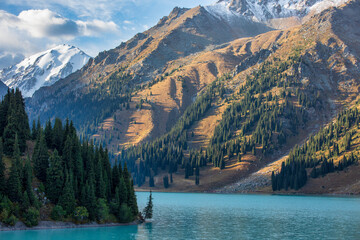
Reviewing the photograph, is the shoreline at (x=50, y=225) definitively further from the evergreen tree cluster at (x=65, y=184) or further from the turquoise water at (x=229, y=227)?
the evergreen tree cluster at (x=65, y=184)

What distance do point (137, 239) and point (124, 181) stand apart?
988 inches

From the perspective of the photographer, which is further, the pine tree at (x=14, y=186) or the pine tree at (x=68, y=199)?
the pine tree at (x=68, y=199)

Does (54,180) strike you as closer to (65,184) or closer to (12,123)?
(65,184)

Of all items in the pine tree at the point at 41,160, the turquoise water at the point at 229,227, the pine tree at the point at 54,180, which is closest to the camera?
the turquoise water at the point at 229,227

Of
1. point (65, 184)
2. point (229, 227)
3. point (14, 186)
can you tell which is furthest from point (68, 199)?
point (229, 227)

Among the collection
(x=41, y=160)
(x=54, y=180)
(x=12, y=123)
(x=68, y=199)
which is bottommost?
(x=68, y=199)

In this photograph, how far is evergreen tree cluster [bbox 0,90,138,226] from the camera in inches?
3241

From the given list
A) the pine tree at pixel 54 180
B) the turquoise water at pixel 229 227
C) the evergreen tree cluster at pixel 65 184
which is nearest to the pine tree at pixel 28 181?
the evergreen tree cluster at pixel 65 184

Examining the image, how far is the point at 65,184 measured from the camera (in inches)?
3440

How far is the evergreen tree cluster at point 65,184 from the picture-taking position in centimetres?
8231

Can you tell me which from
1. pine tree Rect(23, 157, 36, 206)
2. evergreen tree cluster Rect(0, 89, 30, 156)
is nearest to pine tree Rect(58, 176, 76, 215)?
pine tree Rect(23, 157, 36, 206)

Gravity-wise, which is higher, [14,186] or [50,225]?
[14,186]

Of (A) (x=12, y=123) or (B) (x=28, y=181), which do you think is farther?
(A) (x=12, y=123)

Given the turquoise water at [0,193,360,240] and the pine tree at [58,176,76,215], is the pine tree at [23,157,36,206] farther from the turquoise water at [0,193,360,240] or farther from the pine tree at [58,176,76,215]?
the turquoise water at [0,193,360,240]
